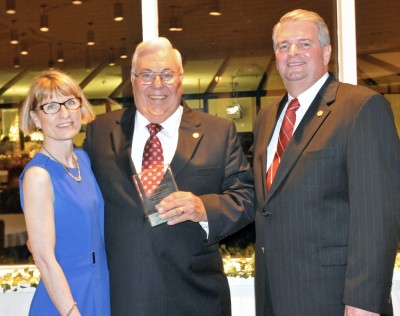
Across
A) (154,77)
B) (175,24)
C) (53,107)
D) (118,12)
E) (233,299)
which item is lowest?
(233,299)

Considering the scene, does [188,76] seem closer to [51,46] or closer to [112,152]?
[112,152]

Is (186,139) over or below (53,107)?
below

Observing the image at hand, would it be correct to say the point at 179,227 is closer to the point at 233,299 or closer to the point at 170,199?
the point at 170,199

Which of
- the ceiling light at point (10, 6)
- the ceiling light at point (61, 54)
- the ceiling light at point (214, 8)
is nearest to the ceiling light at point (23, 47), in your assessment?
the ceiling light at point (61, 54)

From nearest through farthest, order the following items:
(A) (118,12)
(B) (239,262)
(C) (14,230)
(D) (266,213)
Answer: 1. (D) (266,213)
2. (B) (239,262)
3. (A) (118,12)
4. (C) (14,230)

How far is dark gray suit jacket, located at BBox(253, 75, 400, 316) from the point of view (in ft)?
6.38

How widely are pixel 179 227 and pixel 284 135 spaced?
56cm

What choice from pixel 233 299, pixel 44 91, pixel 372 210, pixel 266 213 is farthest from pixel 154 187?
pixel 233 299

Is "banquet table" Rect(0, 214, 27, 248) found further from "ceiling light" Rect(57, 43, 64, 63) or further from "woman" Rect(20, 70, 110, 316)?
"ceiling light" Rect(57, 43, 64, 63)

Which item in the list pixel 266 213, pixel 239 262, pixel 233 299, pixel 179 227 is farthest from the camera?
pixel 239 262

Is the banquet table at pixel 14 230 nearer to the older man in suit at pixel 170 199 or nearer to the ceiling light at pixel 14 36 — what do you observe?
the older man in suit at pixel 170 199

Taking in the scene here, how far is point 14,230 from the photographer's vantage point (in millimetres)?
5141

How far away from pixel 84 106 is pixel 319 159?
963 mm

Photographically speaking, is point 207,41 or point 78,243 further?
point 207,41
